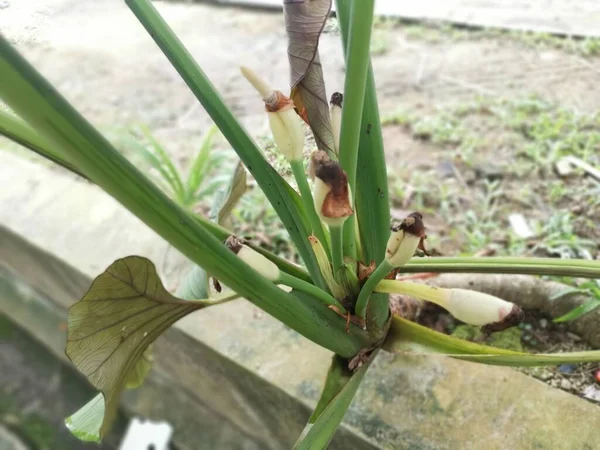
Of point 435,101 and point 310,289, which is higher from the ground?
point 310,289

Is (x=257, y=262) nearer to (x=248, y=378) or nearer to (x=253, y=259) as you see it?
(x=253, y=259)

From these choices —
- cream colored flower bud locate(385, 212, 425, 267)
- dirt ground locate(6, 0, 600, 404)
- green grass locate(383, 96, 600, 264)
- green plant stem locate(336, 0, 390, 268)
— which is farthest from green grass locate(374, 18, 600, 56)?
cream colored flower bud locate(385, 212, 425, 267)

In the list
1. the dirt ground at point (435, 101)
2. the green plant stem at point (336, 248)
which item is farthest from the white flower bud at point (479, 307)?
the dirt ground at point (435, 101)

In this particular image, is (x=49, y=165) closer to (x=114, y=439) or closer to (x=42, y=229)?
(x=42, y=229)

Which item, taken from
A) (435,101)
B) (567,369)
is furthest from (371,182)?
(435,101)

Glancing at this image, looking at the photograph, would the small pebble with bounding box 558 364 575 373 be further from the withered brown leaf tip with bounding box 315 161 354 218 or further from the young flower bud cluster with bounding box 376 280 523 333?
the withered brown leaf tip with bounding box 315 161 354 218
